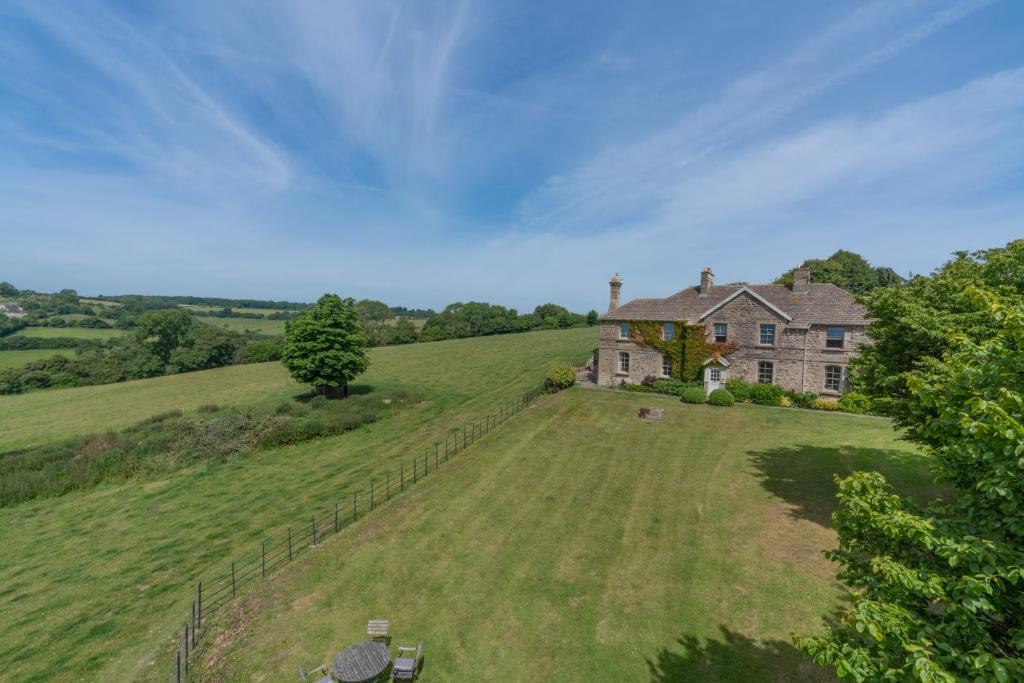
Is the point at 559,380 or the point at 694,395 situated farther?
the point at 559,380

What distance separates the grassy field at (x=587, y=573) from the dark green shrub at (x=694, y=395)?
926 centimetres

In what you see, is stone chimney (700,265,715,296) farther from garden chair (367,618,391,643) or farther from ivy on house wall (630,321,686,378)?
garden chair (367,618,391,643)

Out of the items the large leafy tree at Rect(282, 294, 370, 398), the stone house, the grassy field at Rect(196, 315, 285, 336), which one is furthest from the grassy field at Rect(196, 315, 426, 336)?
the stone house

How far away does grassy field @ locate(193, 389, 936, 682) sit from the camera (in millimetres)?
11117

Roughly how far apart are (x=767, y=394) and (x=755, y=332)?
5.07m

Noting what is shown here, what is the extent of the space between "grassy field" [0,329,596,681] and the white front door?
18.5 metres

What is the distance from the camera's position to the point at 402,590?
13.8 m

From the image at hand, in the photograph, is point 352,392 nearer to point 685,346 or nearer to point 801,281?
point 685,346

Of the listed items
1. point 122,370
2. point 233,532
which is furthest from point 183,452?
point 122,370

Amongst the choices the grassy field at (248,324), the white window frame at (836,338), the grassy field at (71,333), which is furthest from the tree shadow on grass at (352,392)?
the grassy field at (71,333)

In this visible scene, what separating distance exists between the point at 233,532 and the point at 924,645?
23190mm

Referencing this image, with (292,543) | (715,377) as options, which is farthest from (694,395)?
(292,543)

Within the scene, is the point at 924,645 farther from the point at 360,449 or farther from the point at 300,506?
the point at 360,449

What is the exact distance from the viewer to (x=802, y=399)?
31703mm
